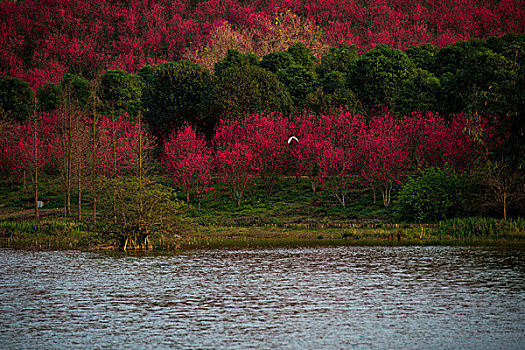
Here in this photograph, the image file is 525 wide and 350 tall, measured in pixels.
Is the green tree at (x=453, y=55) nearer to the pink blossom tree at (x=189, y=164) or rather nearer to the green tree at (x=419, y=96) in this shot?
the green tree at (x=419, y=96)

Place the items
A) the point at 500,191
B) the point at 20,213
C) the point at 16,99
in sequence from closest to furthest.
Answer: the point at 500,191 → the point at 20,213 → the point at 16,99

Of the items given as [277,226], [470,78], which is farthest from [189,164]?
[470,78]

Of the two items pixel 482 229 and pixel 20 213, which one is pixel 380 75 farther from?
pixel 20 213

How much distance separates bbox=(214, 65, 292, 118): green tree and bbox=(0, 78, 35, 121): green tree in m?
30.6

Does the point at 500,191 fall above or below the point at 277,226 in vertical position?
above

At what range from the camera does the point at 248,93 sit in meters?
81.9

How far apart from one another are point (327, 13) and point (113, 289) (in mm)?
178812

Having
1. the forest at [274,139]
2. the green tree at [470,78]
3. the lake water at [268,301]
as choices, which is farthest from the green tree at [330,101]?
the lake water at [268,301]

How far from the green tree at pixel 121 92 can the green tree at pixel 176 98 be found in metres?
6.71

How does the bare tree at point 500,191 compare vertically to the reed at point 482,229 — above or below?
above

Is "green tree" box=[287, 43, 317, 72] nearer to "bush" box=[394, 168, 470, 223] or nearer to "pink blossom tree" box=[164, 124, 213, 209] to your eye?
"pink blossom tree" box=[164, 124, 213, 209]

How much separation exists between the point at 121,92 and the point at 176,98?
43.1 feet

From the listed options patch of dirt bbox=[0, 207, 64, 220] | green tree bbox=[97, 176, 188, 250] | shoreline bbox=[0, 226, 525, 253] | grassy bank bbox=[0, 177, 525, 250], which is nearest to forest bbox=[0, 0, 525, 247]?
green tree bbox=[97, 176, 188, 250]

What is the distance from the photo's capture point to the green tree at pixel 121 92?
315 feet
